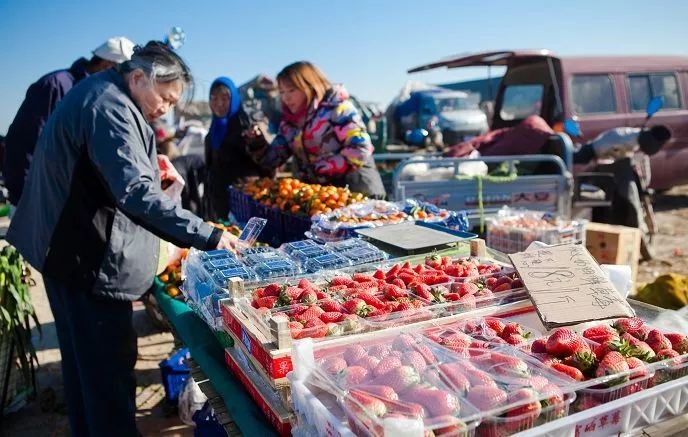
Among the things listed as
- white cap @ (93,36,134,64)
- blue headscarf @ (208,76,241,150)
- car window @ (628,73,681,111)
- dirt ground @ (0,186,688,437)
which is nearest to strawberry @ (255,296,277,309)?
dirt ground @ (0,186,688,437)

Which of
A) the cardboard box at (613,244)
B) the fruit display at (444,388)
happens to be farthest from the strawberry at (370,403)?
the cardboard box at (613,244)

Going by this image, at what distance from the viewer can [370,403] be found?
120cm

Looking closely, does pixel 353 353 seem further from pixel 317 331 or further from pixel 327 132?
pixel 327 132

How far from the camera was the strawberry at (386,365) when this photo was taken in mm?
1346

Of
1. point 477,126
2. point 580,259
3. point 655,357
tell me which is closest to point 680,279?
point 580,259

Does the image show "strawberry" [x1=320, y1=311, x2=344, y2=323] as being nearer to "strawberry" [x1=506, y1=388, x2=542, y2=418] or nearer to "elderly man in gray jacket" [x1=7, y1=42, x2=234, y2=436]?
"strawberry" [x1=506, y1=388, x2=542, y2=418]

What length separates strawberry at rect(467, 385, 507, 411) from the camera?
120 centimetres

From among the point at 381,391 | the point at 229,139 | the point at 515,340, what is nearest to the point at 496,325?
the point at 515,340

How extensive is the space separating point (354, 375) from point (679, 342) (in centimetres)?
96

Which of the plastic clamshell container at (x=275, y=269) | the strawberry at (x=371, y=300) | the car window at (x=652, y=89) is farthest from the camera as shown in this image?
the car window at (x=652, y=89)

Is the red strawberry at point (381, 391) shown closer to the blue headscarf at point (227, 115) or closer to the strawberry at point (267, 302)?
the strawberry at point (267, 302)

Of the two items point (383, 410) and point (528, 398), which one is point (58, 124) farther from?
point (528, 398)

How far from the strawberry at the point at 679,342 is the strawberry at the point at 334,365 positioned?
96 centimetres

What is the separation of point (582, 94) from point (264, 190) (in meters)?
5.30
